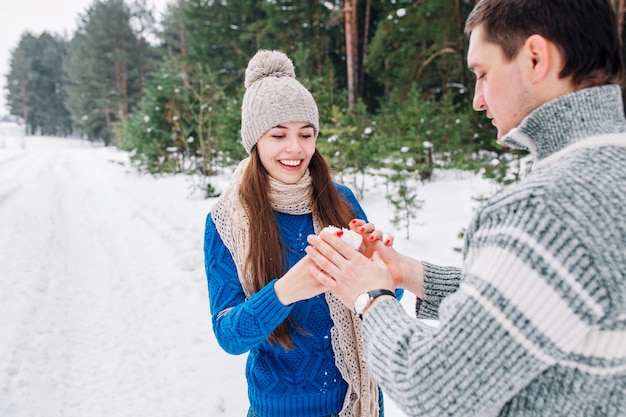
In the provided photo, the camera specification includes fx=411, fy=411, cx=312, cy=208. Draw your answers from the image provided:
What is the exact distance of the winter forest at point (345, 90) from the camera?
305 inches

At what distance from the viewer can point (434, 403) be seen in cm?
82

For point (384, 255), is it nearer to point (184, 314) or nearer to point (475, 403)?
point (475, 403)

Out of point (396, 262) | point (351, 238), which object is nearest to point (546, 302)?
point (351, 238)

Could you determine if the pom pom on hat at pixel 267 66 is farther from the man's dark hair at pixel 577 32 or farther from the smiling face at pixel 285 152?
the man's dark hair at pixel 577 32

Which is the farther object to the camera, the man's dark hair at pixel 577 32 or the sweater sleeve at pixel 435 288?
the sweater sleeve at pixel 435 288

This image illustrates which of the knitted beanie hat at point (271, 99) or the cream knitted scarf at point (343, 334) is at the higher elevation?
the knitted beanie hat at point (271, 99)

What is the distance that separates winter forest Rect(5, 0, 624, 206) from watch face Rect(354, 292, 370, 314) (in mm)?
5091

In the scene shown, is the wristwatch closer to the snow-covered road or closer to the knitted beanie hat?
the knitted beanie hat

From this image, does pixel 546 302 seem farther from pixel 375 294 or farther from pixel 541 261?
pixel 375 294

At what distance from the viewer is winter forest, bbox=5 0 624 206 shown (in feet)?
25.4

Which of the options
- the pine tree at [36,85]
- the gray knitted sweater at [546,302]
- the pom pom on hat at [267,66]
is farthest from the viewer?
the pine tree at [36,85]

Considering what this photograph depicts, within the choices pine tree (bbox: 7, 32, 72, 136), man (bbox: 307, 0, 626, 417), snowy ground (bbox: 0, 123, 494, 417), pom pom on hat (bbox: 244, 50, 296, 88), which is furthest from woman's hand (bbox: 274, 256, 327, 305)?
pine tree (bbox: 7, 32, 72, 136)

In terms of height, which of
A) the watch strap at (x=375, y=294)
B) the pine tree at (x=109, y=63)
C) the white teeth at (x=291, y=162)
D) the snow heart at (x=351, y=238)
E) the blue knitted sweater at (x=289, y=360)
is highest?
the pine tree at (x=109, y=63)

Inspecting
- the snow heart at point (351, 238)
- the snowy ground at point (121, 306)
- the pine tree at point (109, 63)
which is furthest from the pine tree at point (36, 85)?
the snow heart at point (351, 238)
